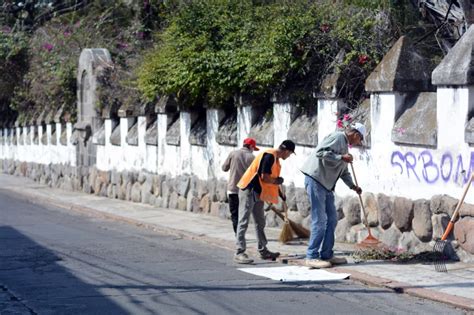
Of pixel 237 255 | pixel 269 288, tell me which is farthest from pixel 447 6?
pixel 269 288

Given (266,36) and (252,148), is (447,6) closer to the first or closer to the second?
(266,36)

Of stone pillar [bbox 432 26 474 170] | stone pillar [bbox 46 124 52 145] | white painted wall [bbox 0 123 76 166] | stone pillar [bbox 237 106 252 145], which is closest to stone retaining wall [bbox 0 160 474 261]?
stone pillar [bbox 432 26 474 170]

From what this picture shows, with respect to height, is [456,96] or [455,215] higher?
[456,96]

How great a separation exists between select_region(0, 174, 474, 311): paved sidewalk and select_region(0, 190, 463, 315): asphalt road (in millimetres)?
216

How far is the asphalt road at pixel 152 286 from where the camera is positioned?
29.7 ft

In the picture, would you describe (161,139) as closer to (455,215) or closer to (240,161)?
(240,161)

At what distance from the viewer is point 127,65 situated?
2389cm

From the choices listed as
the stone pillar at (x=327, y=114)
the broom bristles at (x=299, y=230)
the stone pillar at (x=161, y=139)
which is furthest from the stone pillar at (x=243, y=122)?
the stone pillar at (x=161, y=139)

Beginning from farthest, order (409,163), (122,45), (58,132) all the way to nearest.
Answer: (58,132) < (122,45) < (409,163)

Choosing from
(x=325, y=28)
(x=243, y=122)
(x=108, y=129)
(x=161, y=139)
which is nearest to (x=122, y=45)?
(x=108, y=129)

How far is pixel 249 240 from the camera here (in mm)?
14062

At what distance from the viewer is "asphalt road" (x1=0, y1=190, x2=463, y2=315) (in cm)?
906

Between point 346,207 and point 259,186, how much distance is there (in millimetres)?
1917

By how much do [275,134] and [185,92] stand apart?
2.94 meters
